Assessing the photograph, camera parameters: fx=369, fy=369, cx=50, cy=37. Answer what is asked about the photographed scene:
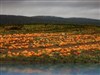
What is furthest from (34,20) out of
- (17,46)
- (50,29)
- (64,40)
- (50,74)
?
(50,74)

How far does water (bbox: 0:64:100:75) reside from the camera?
63.6ft

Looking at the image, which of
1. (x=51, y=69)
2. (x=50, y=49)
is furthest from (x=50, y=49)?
(x=51, y=69)

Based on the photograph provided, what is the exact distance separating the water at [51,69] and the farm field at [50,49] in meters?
1.45

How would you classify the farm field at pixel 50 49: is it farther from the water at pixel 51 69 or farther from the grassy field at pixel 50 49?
the water at pixel 51 69

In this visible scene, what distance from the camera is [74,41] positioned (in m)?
29.8

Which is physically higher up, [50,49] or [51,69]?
[50,49]

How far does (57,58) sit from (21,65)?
2.85 metres

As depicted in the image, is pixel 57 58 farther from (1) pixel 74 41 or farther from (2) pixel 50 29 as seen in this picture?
(2) pixel 50 29

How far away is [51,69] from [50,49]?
17.5 ft

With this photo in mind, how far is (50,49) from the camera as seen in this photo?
84.7ft

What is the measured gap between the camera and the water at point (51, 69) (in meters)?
19.4

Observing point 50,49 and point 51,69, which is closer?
point 51,69

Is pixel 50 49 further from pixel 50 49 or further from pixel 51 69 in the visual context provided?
pixel 51 69

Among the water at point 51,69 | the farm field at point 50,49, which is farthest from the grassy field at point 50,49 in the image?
the water at point 51,69
